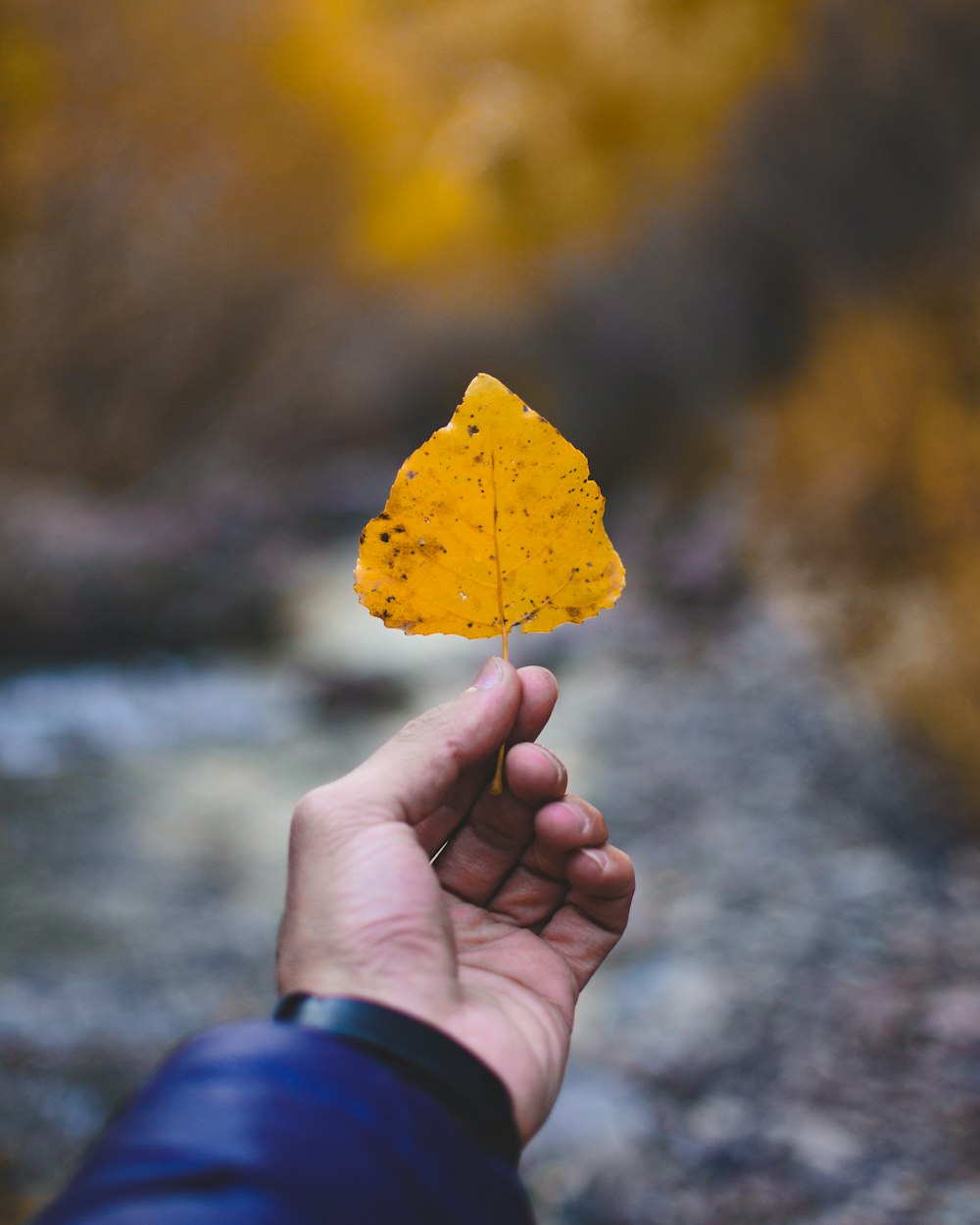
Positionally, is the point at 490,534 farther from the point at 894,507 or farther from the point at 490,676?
the point at 894,507

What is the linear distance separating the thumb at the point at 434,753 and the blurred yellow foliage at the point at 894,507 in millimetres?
3168

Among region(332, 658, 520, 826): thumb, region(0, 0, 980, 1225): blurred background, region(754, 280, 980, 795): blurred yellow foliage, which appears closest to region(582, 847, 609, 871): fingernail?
region(332, 658, 520, 826): thumb

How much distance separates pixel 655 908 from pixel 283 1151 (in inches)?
113

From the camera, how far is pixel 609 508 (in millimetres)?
7551

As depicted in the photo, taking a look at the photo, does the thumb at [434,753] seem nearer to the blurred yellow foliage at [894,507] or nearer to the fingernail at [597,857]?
the fingernail at [597,857]

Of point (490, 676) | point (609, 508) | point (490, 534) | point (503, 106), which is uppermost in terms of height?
point (503, 106)

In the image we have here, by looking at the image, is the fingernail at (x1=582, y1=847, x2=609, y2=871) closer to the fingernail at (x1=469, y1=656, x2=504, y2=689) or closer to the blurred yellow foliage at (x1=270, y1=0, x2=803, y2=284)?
the fingernail at (x1=469, y1=656, x2=504, y2=689)

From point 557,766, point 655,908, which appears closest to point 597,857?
point 557,766

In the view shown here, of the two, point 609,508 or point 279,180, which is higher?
point 279,180

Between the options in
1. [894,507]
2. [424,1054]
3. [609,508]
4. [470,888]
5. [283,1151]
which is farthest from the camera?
[609,508]

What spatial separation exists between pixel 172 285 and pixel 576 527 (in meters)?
9.86

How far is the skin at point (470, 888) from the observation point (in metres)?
0.87

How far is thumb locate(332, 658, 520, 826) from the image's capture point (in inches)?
38.4

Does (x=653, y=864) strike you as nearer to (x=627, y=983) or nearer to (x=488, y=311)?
(x=627, y=983)
